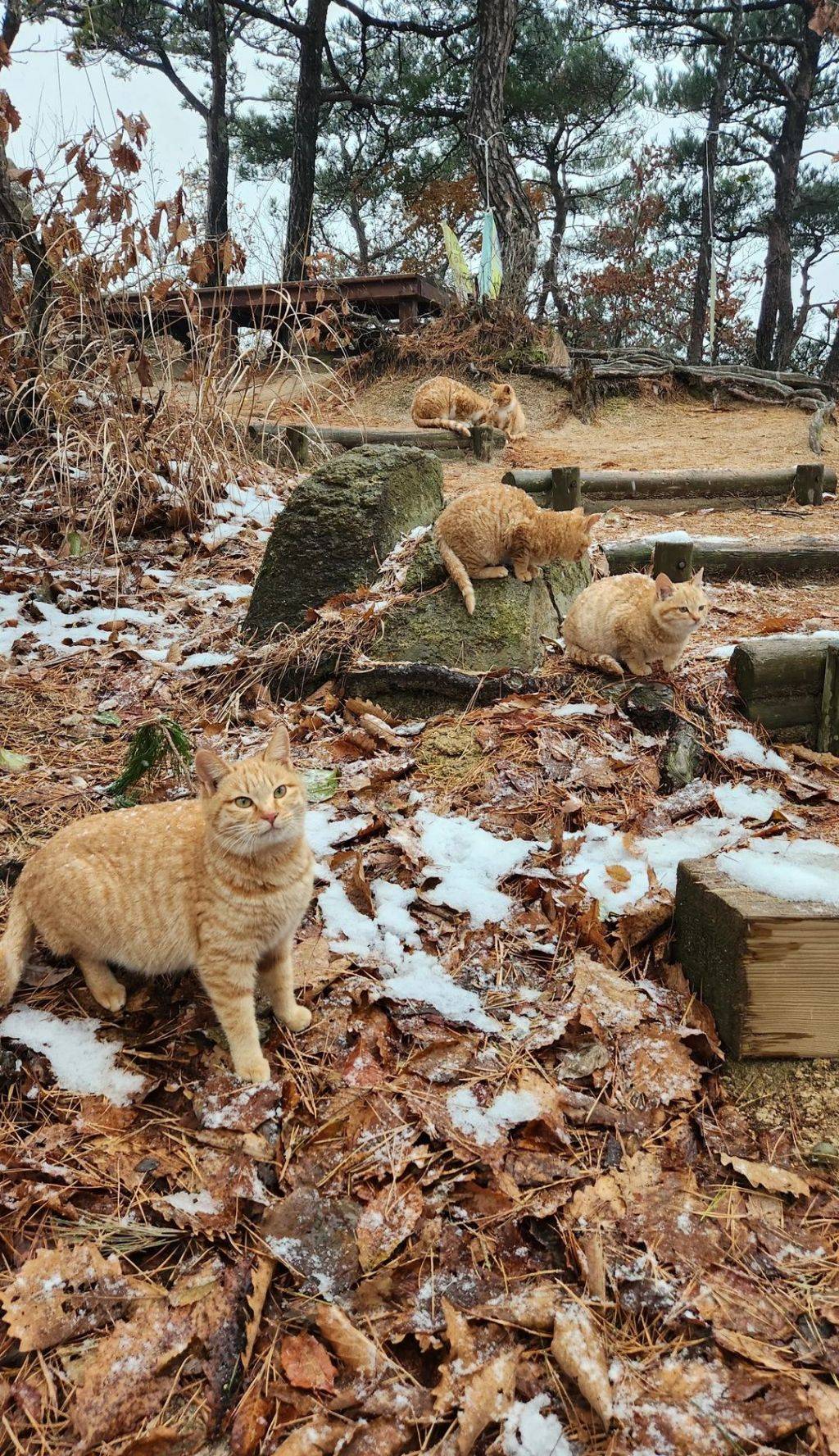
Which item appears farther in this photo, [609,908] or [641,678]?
[641,678]

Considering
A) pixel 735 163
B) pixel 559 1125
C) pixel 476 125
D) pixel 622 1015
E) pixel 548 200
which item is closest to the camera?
pixel 559 1125

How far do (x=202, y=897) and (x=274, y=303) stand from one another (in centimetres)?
559

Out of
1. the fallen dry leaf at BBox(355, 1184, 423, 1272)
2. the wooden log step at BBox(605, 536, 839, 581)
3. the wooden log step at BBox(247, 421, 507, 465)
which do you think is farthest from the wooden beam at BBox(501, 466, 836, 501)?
the fallen dry leaf at BBox(355, 1184, 423, 1272)

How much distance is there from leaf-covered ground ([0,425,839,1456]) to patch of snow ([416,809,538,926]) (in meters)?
0.01

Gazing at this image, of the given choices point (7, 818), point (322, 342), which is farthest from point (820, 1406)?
point (322, 342)

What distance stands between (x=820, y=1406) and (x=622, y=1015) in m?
0.89

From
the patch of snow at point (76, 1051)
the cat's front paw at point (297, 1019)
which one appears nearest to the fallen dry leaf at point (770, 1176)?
the cat's front paw at point (297, 1019)

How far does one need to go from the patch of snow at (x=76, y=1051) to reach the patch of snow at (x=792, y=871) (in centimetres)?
159

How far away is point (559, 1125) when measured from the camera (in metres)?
1.90

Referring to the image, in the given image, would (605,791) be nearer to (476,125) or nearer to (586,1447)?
(586,1447)

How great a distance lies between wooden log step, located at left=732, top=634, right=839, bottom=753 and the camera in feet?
11.2

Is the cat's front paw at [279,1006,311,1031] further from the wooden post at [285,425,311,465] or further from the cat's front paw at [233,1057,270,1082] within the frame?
the wooden post at [285,425,311,465]

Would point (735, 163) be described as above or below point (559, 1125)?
above

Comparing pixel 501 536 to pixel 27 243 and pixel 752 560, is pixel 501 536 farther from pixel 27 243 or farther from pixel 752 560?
pixel 27 243
